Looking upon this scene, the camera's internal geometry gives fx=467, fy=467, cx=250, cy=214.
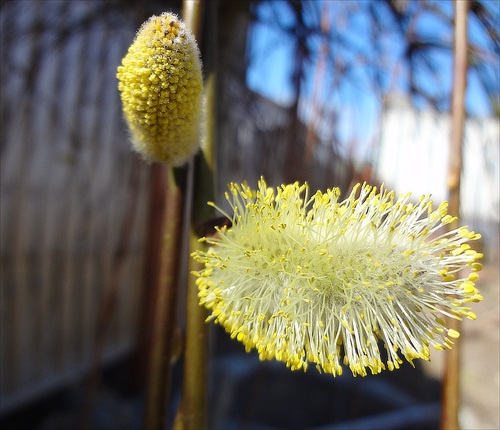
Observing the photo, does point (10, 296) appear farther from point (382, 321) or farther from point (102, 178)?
point (382, 321)

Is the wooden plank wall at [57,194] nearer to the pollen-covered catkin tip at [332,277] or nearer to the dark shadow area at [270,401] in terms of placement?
the dark shadow area at [270,401]

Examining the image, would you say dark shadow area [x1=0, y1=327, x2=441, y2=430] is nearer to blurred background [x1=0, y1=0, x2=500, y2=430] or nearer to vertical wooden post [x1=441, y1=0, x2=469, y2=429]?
blurred background [x1=0, y1=0, x2=500, y2=430]

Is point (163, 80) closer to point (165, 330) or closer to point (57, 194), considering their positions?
point (165, 330)

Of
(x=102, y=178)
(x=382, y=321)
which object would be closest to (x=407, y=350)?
(x=382, y=321)

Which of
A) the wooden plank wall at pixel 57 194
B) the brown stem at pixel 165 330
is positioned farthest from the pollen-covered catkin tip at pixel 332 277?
the wooden plank wall at pixel 57 194

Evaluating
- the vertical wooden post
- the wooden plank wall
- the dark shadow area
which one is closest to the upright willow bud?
the vertical wooden post
